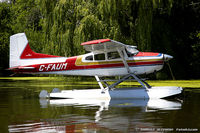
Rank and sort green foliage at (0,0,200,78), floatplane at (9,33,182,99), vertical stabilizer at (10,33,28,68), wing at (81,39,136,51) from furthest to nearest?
1. green foliage at (0,0,200,78)
2. vertical stabilizer at (10,33,28,68)
3. floatplane at (9,33,182,99)
4. wing at (81,39,136,51)

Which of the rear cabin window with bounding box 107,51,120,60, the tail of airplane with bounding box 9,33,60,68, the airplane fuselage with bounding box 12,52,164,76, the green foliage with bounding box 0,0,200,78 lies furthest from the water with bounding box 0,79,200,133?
the green foliage with bounding box 0,0,200,78

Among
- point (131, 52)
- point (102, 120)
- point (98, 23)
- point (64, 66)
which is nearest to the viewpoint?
point (102, 120)

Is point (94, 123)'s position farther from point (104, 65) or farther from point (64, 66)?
point (64, 66)

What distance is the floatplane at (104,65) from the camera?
13.0 meters

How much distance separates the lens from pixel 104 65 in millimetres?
13406

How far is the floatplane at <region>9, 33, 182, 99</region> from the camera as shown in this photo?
12984mm

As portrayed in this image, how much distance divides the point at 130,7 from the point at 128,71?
999 cm

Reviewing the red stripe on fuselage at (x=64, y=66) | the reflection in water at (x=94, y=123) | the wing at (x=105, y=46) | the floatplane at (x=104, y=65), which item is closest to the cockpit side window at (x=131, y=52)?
the floatplane at (x=104, y=65)

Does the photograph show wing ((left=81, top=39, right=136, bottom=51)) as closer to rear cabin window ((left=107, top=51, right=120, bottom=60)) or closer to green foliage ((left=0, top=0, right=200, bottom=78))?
rear cabin window ((left=107, top=51, right=120, bottom=60))

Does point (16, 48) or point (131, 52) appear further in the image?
point (16, 48)

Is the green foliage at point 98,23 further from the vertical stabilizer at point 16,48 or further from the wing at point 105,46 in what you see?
the wing at point 105,46

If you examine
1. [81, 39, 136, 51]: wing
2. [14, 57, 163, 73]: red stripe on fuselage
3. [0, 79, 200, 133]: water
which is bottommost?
[0, 79, 200, 133]: water

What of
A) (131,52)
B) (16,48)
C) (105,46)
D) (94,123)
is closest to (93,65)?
(105,46)

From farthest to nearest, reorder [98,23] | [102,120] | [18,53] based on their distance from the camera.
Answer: [98,23], [18,53], [102,120]
